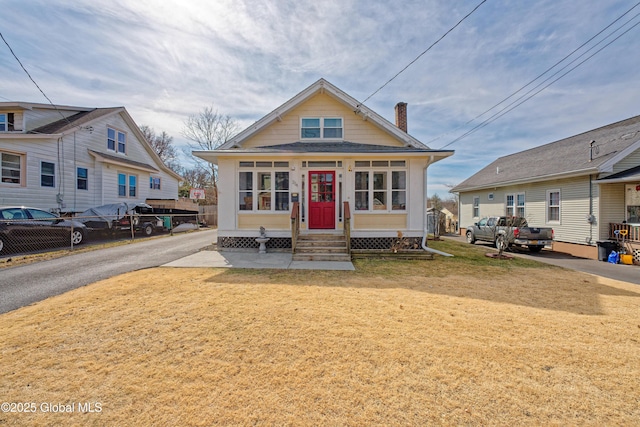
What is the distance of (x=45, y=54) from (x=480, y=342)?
16009 mm

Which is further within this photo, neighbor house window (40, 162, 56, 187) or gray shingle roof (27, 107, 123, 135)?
gray shingle roof (27, 107, 123, 135)

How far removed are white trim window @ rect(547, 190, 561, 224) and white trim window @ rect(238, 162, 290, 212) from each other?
14.0 m

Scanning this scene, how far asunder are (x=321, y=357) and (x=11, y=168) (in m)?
18.6

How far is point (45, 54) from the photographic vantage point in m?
10.1

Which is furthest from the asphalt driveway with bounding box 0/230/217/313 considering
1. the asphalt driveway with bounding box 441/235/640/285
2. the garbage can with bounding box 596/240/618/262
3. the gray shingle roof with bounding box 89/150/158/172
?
the garbage can with bounding box 596/240/618/262

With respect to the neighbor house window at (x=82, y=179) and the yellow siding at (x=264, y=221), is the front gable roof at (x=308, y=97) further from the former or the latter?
the neighbor house window at (x=82, y=179)

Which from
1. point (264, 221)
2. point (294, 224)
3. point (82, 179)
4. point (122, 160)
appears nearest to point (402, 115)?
point (294, 224)

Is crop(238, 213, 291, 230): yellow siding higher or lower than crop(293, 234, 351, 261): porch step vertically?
higher

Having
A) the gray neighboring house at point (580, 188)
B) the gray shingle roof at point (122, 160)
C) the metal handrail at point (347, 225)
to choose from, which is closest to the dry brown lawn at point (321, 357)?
the metal handrail at point (347, 225)

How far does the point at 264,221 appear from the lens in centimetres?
1040

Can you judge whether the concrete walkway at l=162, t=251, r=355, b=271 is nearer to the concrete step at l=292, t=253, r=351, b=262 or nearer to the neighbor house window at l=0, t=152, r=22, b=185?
the concrete step at l=292, t=253, r=351, b=262

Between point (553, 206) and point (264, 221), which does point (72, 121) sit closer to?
point (264, 221)

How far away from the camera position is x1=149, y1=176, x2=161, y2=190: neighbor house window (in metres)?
21.5

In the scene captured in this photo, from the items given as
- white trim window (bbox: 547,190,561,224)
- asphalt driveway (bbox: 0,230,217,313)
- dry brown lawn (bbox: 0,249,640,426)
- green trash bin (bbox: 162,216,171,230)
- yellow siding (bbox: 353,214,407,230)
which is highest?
white trim window (bbox: 547,190,561,224)
